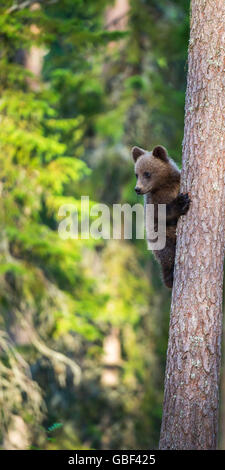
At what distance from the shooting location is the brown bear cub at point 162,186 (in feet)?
20.5

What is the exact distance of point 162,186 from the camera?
257 inches

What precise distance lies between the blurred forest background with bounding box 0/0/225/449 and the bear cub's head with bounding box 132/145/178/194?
2412 millimetres

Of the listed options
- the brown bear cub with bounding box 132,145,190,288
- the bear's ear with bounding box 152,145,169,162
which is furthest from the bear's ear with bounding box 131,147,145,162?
the bear's ear with bounding box 152,145,169,162

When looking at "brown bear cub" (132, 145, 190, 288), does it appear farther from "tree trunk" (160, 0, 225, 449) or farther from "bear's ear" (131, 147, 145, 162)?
"tree trunk" (160, 0, 225, 449)

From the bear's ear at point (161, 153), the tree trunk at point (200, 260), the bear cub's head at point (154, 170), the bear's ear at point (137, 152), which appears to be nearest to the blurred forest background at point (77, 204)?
the bear's ear at point (137, 152)

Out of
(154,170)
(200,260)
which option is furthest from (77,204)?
(200,260)

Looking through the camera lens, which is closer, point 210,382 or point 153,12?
point 210,382

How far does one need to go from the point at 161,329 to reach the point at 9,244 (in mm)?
4723

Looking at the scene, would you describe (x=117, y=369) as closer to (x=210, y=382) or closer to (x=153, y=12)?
(x=153, y=12)

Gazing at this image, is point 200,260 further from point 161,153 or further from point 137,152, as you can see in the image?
point 137,152

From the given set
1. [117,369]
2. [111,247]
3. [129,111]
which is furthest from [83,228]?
[117,369]

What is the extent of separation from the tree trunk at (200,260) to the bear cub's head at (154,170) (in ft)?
5.03

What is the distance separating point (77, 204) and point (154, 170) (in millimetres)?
2768

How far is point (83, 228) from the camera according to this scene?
10.0 metres
